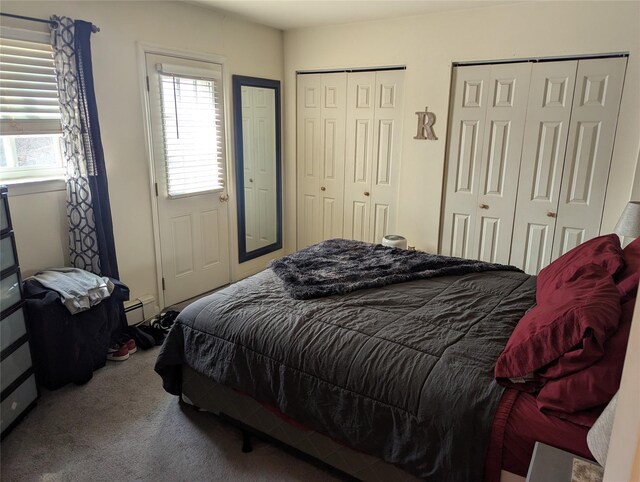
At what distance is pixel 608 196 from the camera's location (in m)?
3.27

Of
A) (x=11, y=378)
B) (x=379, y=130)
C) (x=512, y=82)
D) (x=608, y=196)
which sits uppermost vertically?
(x=512, y=82)

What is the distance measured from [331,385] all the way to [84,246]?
2.02 metres

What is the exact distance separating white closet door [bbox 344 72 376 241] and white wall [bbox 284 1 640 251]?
22 centimetres

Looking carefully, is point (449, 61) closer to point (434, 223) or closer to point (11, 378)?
point (434, 223)

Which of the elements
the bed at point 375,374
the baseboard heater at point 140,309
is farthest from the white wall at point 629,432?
the baseboard heater at point 140,309

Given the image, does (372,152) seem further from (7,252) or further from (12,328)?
(12,328)

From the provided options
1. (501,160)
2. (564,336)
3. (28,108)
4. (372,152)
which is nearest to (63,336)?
(28,108)

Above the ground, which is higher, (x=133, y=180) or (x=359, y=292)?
(x=133, y=180)

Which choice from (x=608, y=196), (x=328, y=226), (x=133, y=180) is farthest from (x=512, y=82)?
(x=133, y=180)

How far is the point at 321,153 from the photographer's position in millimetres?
4586

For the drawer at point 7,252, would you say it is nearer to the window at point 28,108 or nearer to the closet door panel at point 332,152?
the window at point 28,108

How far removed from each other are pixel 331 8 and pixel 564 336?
124 inches

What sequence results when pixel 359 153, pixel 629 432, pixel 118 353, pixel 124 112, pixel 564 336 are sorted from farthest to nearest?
pixel 359 153 → pixel 124 112 → pixel 118 353 → pixel 564 336 → pixel 629 432

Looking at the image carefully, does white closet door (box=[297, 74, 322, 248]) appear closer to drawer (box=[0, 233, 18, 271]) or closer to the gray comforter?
the gray comforter
